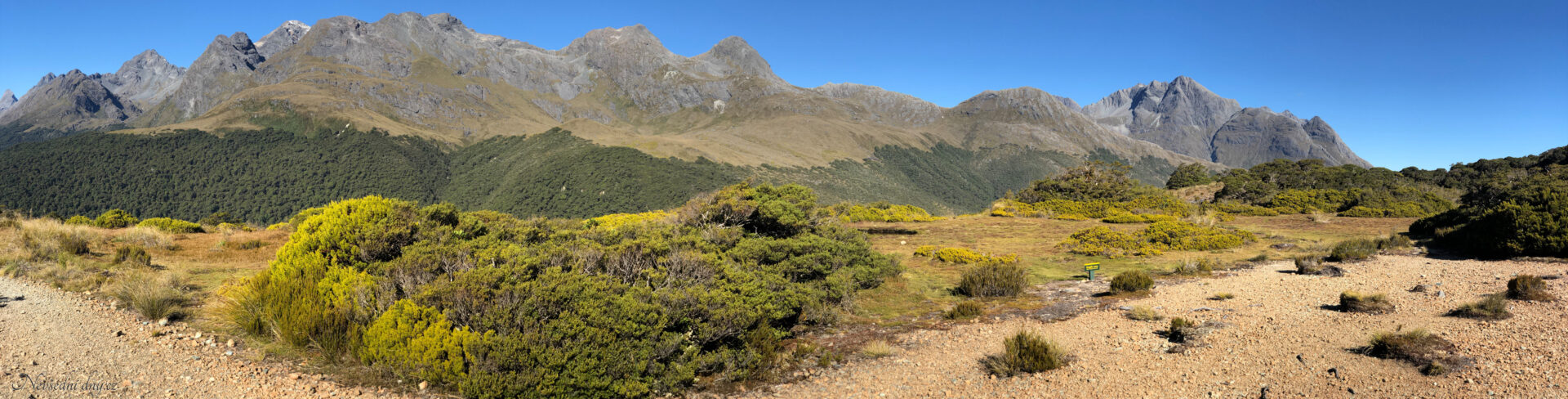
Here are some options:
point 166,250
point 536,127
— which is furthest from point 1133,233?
point 536,127

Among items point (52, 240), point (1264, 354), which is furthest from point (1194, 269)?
point (52, 240)

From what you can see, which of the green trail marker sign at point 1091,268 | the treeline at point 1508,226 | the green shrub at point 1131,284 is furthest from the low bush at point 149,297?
the treeline at point 1508,226

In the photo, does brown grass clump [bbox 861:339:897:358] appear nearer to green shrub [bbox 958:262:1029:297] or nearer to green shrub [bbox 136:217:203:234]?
green shrub [bbox 958:262:1029:297]

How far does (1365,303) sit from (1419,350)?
2.70m

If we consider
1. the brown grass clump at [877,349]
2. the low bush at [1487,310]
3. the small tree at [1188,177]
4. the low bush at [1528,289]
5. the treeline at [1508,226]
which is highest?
the small tree at [1188,177]

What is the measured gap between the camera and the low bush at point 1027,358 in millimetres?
6406

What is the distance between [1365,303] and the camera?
7.62 metres

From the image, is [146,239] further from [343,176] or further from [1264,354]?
[343,176]

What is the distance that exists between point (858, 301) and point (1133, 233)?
37.5 feet

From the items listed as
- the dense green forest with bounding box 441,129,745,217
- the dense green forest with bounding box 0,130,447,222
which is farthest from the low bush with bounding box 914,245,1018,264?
the dense green forest with bounding box 0,130,447,222

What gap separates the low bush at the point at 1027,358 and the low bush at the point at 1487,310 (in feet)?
15.1

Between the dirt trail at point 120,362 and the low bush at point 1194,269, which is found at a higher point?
the low bush at point 1194,269

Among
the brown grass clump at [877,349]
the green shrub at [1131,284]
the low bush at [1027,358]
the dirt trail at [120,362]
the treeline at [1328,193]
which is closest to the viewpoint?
the dirt trail at [120,362]

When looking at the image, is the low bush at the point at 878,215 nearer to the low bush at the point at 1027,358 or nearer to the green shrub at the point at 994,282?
the green shrub at the point at 994,282
